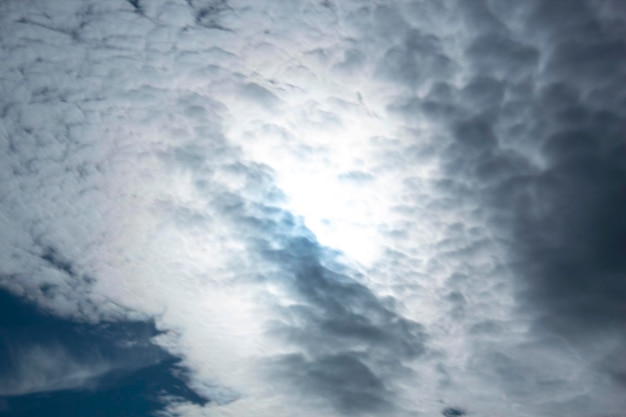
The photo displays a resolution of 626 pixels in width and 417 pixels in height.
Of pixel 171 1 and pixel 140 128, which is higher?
pixel 171 1

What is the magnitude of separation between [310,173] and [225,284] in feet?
20.2

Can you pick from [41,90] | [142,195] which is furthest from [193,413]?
[41,90]

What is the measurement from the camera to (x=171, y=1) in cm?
819

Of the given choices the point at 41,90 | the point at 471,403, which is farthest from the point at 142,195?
the point at 471,403

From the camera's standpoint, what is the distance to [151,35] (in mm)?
8695

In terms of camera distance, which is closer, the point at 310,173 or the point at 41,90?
the point at 41,90

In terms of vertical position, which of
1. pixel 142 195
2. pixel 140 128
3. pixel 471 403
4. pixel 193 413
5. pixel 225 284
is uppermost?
pixel 140 128

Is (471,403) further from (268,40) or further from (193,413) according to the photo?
(268,40)

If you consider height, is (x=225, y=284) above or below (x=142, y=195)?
below

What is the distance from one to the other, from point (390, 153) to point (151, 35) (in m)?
6.67

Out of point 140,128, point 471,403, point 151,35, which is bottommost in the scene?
point 471,403

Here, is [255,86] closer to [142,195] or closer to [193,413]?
[142,195]

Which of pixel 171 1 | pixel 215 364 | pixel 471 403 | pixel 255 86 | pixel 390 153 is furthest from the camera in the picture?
pixel 215 364

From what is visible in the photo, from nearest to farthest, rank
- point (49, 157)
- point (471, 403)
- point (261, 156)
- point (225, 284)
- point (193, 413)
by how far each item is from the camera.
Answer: point (261, 156) < point (49, 157) < point (225, 284) < point (471, 403) < point (193, 413)
